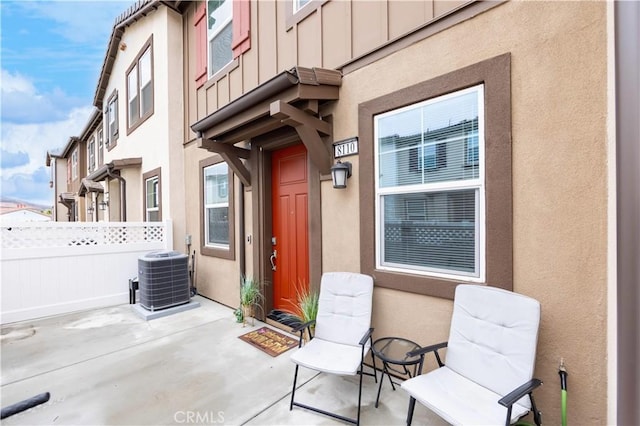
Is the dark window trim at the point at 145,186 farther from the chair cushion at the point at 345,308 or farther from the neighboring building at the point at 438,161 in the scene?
the chair cushion at the point at 345,308

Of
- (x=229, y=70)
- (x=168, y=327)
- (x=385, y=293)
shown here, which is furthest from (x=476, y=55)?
(x=168, y=327)

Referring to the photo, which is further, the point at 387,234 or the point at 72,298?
the point at 72,298

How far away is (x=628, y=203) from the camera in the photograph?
1.48 meters

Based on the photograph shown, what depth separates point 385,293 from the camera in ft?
9.53

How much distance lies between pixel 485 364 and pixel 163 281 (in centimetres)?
486

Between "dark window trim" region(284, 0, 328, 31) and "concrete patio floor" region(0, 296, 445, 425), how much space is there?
425cm

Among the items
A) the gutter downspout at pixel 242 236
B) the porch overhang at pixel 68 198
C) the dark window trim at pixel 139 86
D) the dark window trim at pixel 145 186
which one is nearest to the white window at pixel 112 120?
the dark window trim at pixel 139 86

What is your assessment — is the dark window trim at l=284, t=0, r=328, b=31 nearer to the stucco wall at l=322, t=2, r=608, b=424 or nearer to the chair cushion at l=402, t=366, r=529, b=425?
the stucco wall at l=322, t=2, r=608, b=424

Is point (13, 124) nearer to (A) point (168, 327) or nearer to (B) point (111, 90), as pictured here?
(B) point (111, 90)

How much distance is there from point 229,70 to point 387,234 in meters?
4.12

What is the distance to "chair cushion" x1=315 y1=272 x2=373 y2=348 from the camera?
2.79 m

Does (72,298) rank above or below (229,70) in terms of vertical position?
below

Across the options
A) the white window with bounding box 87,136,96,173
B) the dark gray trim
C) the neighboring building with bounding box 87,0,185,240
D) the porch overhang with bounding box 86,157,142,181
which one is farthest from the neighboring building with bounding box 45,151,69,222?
the dark gray trim

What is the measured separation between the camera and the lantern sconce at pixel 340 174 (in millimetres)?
3075
